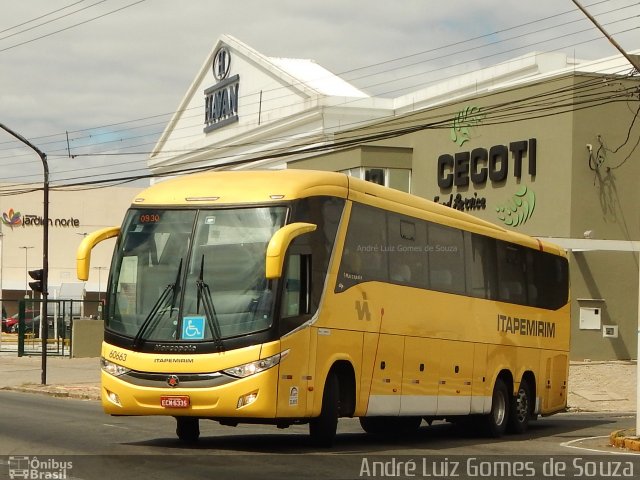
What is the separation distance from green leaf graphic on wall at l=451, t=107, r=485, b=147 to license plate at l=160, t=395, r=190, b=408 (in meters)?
30.5

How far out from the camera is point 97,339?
48.6 metres

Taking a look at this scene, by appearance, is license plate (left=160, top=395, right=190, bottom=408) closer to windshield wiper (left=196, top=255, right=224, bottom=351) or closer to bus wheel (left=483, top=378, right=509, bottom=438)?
windshield wiper (left=196, top=255, right=224, bottom=351)

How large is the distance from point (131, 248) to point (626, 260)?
94.0 ft

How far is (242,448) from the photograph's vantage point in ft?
51.4

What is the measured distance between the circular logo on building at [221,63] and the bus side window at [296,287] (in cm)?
6091

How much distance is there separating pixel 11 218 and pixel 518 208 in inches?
2758

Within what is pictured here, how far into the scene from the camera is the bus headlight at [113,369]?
49.1ft

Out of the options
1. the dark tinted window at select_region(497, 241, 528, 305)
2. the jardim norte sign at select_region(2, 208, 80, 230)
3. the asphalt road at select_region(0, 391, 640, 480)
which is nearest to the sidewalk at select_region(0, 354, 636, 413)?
the asphalt road at select_region(0, 391, 640, 480)

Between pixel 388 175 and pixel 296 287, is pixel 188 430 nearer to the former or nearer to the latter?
pixel 296 287

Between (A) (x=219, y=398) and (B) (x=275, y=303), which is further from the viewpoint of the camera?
(B) (x=275, y=303)

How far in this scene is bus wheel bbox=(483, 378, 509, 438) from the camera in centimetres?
2083

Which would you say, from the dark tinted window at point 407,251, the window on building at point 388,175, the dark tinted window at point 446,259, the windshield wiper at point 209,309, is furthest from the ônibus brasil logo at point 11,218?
the windshield wiper at point 209,309

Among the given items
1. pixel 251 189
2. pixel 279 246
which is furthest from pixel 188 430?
pixel 279 246

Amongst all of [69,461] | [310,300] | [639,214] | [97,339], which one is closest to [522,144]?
[639,214]
